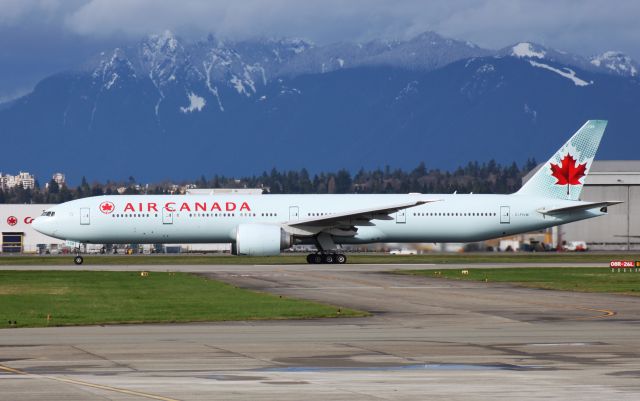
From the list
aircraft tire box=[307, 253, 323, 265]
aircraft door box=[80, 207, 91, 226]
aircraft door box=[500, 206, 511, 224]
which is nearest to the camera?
aircraft tire box=[307, 253, 323, 265]

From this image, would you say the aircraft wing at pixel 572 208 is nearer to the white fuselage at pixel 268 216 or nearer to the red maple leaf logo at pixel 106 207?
the white fuselage at pixel 268 216

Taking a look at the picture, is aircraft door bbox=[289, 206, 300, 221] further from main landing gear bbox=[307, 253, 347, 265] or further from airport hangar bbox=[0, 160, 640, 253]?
airport hangar bbox=[0, 160, 640, 253]

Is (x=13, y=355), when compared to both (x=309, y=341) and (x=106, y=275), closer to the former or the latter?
(x=309, y=341)

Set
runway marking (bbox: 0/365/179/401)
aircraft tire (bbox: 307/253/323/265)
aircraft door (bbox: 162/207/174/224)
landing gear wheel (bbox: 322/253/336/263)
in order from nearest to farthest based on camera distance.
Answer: runway marking (bbox: 0/365/179/401), landing gear wheel (bbox: 322/253/336/263), aircraft tire (bbox: 307/253/323/265), aircraft door (bbox: 162/207/174/224)

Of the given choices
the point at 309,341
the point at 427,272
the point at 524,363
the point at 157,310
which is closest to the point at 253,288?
the point at 157,310

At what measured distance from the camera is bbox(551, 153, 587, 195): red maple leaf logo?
66250mm

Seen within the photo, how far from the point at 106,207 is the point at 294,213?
34.0 ft

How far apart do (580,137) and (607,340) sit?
44.9 meters

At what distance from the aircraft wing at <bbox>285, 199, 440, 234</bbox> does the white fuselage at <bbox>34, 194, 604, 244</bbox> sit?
2.64 ft

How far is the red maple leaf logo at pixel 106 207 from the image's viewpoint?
64062 mm

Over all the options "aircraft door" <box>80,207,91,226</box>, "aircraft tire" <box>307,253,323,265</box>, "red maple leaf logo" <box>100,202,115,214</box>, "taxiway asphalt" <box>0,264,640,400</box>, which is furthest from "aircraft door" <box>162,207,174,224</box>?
"taxiway asphalt" <box>0,264,640,400</box>

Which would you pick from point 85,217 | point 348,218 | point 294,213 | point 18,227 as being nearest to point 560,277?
point 348,218

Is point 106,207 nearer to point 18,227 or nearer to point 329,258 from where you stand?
point 329,258

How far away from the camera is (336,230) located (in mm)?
62594
